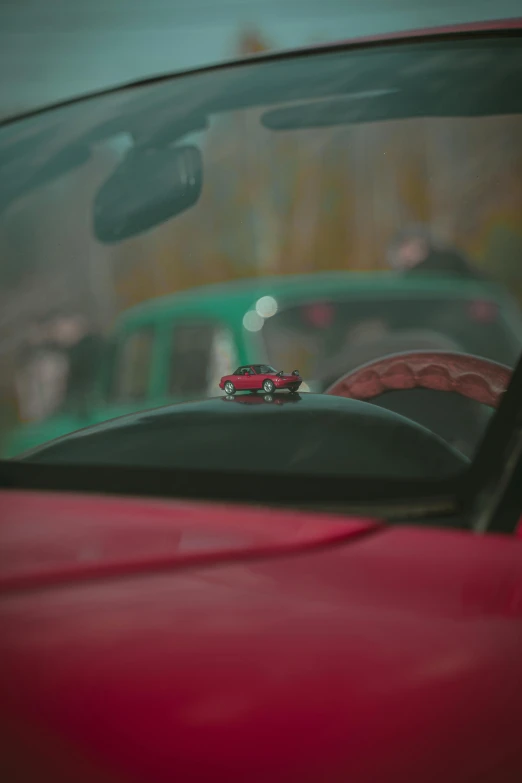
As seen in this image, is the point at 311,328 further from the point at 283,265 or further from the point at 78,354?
the point at 78,354

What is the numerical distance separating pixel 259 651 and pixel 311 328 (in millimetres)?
569

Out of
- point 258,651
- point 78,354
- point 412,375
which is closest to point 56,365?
point 78,354

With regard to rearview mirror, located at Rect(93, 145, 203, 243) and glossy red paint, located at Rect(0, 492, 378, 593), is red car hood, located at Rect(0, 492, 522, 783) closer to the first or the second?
glossy red paint, located at Rect(0, 492, 378, 593)

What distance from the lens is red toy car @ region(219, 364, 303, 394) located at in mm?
1151

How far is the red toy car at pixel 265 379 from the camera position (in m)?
1.15

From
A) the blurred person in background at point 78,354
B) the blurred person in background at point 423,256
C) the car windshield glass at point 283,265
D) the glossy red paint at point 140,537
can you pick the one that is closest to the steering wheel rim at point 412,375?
the car windshield glass at point 283,265

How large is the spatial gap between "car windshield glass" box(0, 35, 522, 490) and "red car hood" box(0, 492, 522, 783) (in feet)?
0.57

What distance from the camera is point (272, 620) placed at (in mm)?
754

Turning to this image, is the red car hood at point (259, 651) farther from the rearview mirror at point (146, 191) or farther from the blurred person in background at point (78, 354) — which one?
the rearview mirror at point (146, 191)

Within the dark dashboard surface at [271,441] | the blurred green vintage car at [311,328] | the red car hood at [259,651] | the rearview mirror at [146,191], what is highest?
the rearview mirror at [146,191]

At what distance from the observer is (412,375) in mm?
1175

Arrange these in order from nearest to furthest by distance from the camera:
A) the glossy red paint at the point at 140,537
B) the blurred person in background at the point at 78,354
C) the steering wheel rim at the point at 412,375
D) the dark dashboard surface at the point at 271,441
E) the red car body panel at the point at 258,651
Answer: the red car body panel at the point at 258,651 < the glossy red paint at the point at 140,537 < the dark dashboard surface at the point at 271,441 < the steering wheel rim at the point at 412,375 < the blurred person in background at the point at 78,354

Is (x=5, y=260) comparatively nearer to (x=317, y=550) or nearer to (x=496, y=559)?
(x=317, y=550)

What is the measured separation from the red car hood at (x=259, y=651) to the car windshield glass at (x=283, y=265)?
0.57ft
